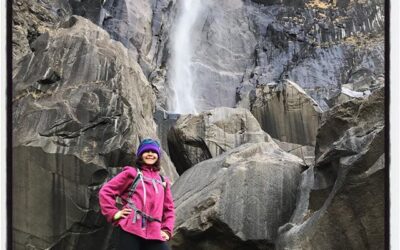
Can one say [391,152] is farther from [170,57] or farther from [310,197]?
[170,57]

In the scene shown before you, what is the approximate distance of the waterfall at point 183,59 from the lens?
106 feet

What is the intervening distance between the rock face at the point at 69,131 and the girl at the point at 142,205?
4.53m

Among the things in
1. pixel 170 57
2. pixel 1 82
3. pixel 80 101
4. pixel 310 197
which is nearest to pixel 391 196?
pixel 1 82

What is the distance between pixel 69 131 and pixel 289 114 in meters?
13.7

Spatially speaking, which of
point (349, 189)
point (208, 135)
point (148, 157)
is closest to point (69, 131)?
point (148, 157)

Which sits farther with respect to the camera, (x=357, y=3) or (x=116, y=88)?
(x=357, y=3)

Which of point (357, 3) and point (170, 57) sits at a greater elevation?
point (357, 3)

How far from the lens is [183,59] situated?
115 ft

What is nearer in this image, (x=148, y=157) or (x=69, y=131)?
(x=148, y=157)

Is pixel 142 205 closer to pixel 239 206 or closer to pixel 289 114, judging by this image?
pixel 239 206

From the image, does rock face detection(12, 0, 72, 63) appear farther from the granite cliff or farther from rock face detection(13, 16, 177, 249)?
rock face detection(13, 16, 177, 249)

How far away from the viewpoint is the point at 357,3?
37562mm

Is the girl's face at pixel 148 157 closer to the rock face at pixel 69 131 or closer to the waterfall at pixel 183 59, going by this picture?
the rock face at pixel 69 131

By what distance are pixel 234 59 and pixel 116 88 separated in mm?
26707
